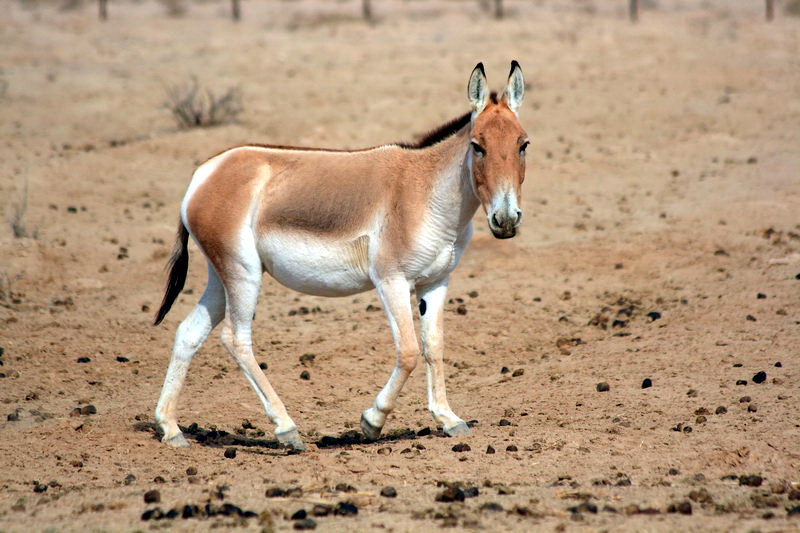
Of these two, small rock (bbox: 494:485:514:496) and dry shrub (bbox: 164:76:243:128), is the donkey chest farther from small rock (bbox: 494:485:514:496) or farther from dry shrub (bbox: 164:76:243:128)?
dry shrub (bbox: 164:76:243:128)

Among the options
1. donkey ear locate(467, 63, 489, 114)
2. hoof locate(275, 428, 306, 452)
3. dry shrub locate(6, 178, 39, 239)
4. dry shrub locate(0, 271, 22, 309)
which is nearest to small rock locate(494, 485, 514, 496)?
hoof locate(275, 428, 306, 452)

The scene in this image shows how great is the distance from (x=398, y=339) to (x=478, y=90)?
1.80 m

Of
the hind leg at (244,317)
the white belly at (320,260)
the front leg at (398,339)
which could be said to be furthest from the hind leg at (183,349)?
the front leg at (398,339)

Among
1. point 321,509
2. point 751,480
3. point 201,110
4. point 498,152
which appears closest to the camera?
point 321,509

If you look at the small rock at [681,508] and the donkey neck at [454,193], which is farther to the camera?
the donkey neck at [454,193]

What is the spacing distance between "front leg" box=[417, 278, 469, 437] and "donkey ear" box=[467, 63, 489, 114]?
4.36 ft

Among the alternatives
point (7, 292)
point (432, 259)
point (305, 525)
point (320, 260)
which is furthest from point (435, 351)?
point (7, 292)

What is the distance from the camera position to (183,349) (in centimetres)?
664

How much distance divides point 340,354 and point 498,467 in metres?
3.36

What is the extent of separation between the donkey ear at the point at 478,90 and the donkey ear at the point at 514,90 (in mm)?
188

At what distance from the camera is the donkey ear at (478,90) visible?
6.01m

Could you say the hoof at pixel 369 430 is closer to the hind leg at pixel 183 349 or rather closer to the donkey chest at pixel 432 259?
the donkey chest at pixel 432 259

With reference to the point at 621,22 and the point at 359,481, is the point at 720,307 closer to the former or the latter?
the point at 359,481

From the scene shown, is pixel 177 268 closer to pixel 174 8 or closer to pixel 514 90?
pixel 514 90
